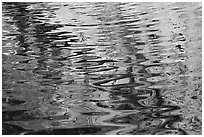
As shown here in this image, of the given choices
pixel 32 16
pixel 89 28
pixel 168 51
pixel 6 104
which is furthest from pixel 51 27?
pixel 6 104

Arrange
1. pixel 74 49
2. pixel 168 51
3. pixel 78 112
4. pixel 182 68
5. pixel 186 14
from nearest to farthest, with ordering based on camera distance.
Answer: pixel 78 112 → pixel 182 68 → pixel 168 51 → pixel 74 49 → pixel 186 14

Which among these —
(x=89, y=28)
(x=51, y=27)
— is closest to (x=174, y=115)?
(x=89, y=28)

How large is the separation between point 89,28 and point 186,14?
11.9 ft

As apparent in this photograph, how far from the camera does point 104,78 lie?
22.2 feet

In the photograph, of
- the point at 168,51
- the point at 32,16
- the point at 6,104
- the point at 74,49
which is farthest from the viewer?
the point at 32,16

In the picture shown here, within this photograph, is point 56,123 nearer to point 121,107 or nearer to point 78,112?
point 78,112

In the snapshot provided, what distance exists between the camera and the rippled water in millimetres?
4938

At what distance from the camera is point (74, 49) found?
367 inches

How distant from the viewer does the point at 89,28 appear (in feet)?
40.5

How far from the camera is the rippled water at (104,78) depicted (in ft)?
16.2

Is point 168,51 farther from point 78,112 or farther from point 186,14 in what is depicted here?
point 186,14

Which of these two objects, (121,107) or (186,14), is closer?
(121,107)

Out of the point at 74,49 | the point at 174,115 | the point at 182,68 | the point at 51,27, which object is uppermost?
the point at 51,27

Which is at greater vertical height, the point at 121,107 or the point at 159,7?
the point at 159,7
